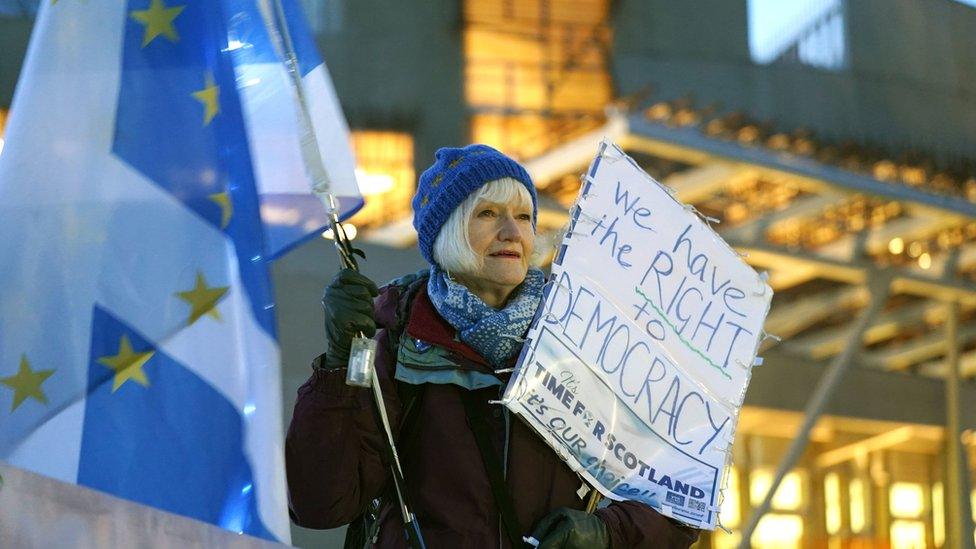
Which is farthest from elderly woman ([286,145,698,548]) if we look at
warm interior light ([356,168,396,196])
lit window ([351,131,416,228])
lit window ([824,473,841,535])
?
lit window ([824,473,841,535])

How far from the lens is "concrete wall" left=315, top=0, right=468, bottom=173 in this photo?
17.7 metres

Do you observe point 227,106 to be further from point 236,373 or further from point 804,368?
point 804,368

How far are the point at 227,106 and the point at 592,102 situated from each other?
50.6 ft

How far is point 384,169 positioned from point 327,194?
14.6m

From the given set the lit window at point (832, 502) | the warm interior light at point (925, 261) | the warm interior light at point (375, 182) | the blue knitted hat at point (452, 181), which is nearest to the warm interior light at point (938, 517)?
the lit window at point (832, 502)

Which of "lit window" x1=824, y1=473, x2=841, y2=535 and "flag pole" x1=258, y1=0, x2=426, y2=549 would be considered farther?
"lit window" x1=824, y1=473, x2=841, y2=535

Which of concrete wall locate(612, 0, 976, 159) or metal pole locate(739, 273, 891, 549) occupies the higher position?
concrete wall locate(612, 0, 976, 159)

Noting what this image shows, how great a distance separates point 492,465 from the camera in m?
3.24

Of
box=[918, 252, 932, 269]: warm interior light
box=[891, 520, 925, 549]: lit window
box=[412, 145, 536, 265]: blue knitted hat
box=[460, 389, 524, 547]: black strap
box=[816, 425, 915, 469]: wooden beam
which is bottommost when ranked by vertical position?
box=[891, 520, 925, 549]: lit window

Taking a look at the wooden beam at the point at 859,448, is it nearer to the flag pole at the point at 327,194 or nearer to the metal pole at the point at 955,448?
the metal pole at the point at 955,448

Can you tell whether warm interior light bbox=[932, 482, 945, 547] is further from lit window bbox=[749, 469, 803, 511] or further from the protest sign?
the protest sign

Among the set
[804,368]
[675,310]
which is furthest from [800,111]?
[675,310]

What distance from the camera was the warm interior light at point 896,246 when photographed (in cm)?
1505

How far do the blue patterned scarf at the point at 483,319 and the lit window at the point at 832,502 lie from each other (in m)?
15.8
